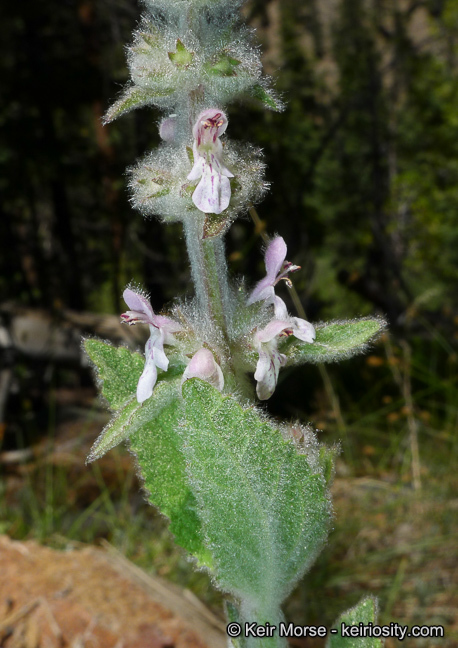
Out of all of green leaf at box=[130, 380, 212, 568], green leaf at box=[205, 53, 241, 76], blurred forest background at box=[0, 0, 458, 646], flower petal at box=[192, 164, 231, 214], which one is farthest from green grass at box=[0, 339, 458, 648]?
green leaf at box=[205, 53, 241, 76]

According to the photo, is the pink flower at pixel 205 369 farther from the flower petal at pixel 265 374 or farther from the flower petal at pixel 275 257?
Result: the flower petal at pixel 275 257

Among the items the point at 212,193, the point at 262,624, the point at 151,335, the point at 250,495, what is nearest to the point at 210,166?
the point at 212,193

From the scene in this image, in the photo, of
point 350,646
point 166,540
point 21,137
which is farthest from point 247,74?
point 21,137

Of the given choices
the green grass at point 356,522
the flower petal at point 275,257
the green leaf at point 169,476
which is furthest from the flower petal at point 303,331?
the green grass at point 356,522

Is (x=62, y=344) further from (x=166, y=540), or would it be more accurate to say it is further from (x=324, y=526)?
(x=324, y=526)

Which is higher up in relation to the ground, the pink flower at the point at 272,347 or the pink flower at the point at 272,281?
the pink flower at the point at 272,281

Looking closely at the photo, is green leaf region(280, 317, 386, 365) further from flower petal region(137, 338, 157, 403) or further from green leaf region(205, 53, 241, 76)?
green leaf region(205, 53, 241, 76)
